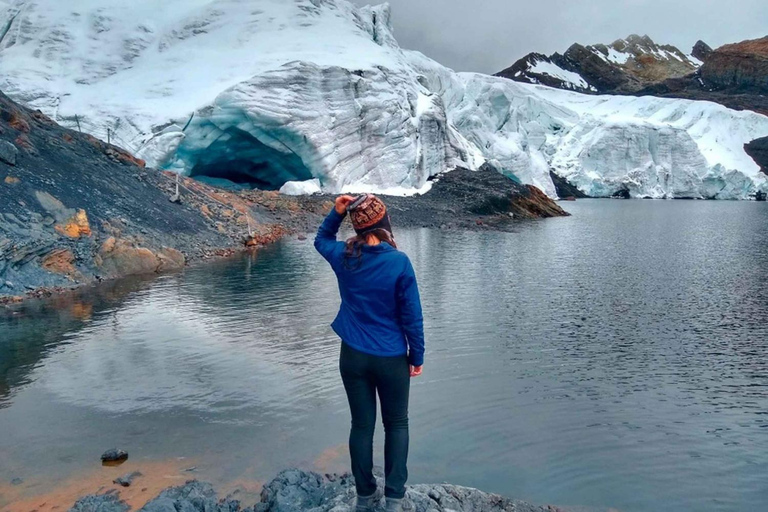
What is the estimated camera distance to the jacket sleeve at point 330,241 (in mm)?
4223

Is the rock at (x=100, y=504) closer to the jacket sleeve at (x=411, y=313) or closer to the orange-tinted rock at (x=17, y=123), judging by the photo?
the jacket sleeve at (x=411, y=313)

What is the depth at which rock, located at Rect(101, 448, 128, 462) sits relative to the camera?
5.93 m

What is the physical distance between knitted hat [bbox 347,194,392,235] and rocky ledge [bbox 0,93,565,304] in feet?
38.8

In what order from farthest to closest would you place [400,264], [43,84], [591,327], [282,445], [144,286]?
[43,84], [144,286], [591,327], [282,445], [400,264]

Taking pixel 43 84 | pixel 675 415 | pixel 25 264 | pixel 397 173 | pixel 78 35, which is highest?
pixel 78 35

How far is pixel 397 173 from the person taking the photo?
43719 mm

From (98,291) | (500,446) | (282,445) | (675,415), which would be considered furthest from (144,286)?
(675,415)

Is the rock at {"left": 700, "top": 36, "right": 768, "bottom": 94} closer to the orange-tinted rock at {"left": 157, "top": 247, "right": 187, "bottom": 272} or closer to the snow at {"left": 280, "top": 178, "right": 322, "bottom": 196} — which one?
the snow at {"left": 280, "top": 178, "right": 322, "bottom": 196}

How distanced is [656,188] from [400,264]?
290 ft

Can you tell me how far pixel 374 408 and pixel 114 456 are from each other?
10.7ft

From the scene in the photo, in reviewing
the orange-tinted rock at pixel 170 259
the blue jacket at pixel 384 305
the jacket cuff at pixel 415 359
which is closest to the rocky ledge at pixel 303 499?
the jacket cuff at pixel 415 359

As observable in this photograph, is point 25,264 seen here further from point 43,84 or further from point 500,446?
point 43,84

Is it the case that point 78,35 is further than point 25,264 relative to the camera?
Yes

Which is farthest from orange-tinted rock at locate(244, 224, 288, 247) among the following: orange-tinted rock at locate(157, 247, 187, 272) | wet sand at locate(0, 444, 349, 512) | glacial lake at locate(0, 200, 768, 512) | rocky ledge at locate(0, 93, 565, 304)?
wet sand at locate(0, 444, 349, 512)
